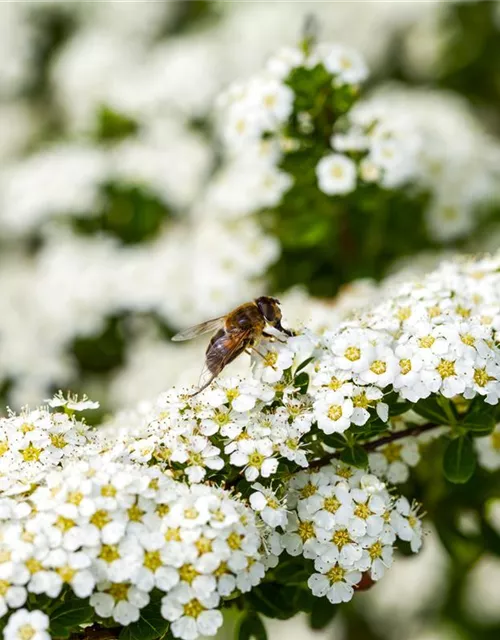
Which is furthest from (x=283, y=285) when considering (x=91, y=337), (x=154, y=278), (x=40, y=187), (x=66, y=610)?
(x=66, y=610)

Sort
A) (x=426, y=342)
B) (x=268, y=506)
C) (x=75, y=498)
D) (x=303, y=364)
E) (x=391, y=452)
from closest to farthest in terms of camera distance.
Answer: (x=75, y=498)
(x=268, y=506)
(x=426, y=342)
(x=303, y=364)
(x=391, y=452)

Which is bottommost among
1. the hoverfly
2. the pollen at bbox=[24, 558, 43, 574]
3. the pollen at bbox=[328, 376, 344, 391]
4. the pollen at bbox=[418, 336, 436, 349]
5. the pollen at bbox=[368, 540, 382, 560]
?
the pollen at bbox=[368, 540, 382, 560]

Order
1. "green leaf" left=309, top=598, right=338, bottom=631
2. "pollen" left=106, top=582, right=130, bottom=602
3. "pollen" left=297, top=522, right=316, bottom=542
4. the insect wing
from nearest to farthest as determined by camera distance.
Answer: "pollen" left=106, top=582, right=130, bottom=602
"pollen" left=297, top=522, right=316, bottom=542
"green leaf" left=309, top=598, right=338, bottom=631
the insect wing

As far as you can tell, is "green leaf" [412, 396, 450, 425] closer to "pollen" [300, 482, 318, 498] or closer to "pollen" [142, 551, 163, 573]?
"pollen" [300, 482, 318, 498]

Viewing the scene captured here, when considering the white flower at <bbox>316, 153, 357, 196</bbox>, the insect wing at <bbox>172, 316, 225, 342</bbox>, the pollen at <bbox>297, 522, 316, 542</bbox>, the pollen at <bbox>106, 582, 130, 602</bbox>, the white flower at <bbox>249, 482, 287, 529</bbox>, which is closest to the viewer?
the pollen at <bbox>106, 582, 130, 602</bbox>

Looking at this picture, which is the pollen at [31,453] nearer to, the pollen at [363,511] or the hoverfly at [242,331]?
the hoverfly at [242,331]

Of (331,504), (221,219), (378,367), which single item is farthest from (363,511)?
(221,219)

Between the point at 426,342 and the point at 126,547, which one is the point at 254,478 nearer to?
the point at 126,547

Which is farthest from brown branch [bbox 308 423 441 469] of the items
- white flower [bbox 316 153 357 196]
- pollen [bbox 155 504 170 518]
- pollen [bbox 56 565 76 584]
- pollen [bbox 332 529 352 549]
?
white flower [bbox 316 153 357 196]

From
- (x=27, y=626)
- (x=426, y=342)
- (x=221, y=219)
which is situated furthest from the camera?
(x=221, y=219)
